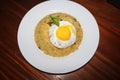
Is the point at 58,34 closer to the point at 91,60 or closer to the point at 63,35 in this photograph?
the point at 63,35

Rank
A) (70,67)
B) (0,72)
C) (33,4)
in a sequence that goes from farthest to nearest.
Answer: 1. (33,4)
2. (0,72)
3. (70,67)

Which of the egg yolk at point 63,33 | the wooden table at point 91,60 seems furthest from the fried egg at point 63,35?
the wooden table at point 91,60

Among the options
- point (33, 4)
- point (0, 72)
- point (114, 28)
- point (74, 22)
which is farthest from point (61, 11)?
point (0, 72)

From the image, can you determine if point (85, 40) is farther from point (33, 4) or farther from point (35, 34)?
point (33, 4)

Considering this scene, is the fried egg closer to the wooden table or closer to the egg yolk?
the egg yolk

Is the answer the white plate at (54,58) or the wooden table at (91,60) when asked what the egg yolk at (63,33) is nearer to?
the white plate at (54,58)

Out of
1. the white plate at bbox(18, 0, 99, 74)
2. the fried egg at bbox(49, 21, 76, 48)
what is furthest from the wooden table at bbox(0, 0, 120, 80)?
the fried egg at bbox(49, 21, 76, 48)

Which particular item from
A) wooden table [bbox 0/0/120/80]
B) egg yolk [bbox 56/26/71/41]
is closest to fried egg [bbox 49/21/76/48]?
egg yolk [bbox 56/26/71/41]
